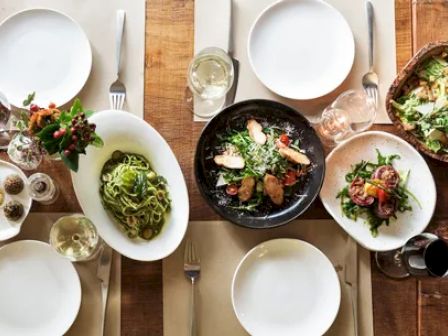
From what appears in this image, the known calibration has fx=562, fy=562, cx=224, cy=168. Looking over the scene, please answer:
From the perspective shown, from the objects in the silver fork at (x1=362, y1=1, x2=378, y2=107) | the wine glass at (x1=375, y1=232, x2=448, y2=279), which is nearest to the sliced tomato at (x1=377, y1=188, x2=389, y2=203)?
the wine glass at (x1=375, y1=232, x2=448, y2=279)

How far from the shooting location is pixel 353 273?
168 centimetres

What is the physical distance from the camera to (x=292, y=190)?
1.65 metres

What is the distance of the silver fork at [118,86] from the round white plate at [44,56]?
8cm

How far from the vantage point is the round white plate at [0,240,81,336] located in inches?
64.2

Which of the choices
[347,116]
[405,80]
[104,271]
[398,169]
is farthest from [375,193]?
[104,271]

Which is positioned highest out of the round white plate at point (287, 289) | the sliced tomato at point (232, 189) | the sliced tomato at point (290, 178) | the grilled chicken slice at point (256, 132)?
the grilled chicken slice at point (256, 132)

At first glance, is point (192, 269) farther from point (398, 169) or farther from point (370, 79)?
point (370, 79)

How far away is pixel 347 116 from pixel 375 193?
0.80 ft

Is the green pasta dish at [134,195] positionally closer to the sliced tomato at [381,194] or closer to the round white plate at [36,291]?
the round white plate at [36,291]

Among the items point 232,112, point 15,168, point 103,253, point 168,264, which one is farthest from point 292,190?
point 15,168

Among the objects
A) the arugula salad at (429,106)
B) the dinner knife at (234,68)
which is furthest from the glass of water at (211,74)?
the arugula salad at (429,106)

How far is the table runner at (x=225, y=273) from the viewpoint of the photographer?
1682 mm

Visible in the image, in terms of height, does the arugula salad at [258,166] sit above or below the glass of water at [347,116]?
below

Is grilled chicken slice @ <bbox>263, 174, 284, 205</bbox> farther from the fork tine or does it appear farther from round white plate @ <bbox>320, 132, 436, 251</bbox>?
the fork tine
